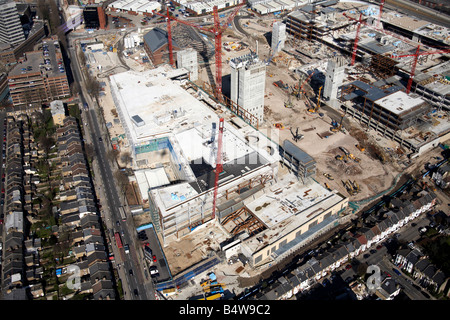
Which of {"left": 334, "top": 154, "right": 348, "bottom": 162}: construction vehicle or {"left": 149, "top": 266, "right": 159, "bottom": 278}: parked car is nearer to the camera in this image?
{"left": 149, "top": 266, "right": 159, "bottom": 278}: parked car

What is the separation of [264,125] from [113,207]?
4919 cm

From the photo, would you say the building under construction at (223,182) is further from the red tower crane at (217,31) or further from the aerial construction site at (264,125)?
the red tower crane at (217,31)

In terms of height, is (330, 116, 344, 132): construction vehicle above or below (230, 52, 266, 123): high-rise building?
below

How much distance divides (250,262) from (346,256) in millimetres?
17995

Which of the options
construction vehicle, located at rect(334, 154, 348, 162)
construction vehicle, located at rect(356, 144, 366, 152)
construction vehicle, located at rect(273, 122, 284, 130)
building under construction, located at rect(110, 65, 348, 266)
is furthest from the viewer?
construction vehicle, located at rect(273, 122, 284, 130)

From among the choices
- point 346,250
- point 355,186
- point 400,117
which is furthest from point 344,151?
point 346,250

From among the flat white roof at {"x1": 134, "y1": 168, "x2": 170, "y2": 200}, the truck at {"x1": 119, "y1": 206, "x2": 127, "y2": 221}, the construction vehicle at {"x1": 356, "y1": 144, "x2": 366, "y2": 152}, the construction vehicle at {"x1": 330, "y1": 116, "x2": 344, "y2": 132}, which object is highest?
the flat white roof at {"x1": 134, "y1": 168, "x2": 170, "y2": 200}

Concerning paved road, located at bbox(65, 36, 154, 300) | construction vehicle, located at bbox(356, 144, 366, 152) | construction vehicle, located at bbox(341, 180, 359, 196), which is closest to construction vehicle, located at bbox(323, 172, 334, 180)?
construction vehicle, located at bbox(341, 180, 359, 196)

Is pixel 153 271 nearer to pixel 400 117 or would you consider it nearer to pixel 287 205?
pixel 287 205

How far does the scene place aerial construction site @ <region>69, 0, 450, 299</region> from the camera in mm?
81125

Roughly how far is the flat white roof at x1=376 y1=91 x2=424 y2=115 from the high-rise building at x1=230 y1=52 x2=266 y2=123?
32.2 m

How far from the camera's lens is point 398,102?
107 m

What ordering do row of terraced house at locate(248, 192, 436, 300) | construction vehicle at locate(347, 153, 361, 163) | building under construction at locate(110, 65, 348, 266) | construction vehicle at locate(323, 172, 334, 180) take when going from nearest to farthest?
row of terraced house at locate(248, 192, 436, 300)
building under construction at locate(110, 65, 348, 266)
construction vehicle at locate(323, 172, 334, 180)
construction vehicle at locate(347, 153, 361, 163)

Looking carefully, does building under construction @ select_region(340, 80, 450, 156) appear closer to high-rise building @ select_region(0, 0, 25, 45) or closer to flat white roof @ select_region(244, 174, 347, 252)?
flat white roof @ select_region(244, 174, 347, 252)
